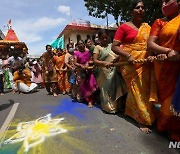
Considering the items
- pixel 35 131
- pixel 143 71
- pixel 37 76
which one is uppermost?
pixel 143 71

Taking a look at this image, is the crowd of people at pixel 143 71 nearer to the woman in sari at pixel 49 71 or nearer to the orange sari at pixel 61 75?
the woman in sari at pixel 49 71

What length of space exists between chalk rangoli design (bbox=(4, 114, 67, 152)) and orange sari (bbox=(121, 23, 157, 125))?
120 centimetres

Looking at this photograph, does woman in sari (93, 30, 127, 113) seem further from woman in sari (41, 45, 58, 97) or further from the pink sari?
woman in sari (41, 45, 58, 97)

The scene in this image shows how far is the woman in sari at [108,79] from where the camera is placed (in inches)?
184

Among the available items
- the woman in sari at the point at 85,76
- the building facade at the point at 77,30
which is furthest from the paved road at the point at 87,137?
the building facade at the point at 77,30

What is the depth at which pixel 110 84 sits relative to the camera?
482cm

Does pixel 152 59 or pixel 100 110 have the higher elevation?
pixel 152 59

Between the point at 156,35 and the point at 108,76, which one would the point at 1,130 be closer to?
the point at 108,76

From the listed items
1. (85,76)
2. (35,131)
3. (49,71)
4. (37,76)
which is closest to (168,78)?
(35,131)

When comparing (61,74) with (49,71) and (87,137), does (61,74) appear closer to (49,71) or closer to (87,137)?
(49,71)

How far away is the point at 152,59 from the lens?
344 centimetres

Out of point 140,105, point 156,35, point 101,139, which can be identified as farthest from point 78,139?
point 156,35

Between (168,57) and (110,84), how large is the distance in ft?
6.06

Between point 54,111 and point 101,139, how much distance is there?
227 cm
